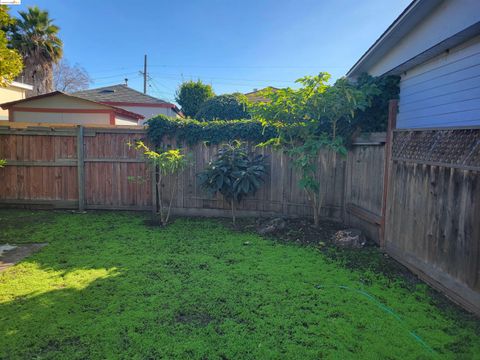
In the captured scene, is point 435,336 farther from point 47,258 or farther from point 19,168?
point 19,168

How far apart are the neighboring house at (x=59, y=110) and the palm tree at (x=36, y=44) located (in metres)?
5.31

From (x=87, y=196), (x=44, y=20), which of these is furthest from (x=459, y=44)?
(x=44, y=20)

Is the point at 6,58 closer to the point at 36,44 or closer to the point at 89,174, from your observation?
the point at 89,174

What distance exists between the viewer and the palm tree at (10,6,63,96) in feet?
48.5

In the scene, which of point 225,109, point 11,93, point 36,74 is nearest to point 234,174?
point 225,109

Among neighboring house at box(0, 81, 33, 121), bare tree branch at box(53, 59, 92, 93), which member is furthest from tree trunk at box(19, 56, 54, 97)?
bare tree branch at box(53, 59, 92, 93)

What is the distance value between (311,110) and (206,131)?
91.6 inches

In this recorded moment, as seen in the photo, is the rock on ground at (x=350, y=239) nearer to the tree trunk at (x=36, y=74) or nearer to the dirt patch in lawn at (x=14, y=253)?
the dirt patch in lawn at (x=14, y=253)

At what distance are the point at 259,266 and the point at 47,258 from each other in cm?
286

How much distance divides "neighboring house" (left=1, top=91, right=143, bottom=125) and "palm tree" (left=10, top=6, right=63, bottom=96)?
531 cm

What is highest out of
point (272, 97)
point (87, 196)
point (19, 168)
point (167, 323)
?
point (272, 97)

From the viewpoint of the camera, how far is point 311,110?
4.83 metres

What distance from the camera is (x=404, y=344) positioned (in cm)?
220

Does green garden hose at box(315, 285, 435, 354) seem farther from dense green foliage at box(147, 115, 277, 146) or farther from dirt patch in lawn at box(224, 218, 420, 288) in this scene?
dense green foliage at box(147, 115, 277, 146)
